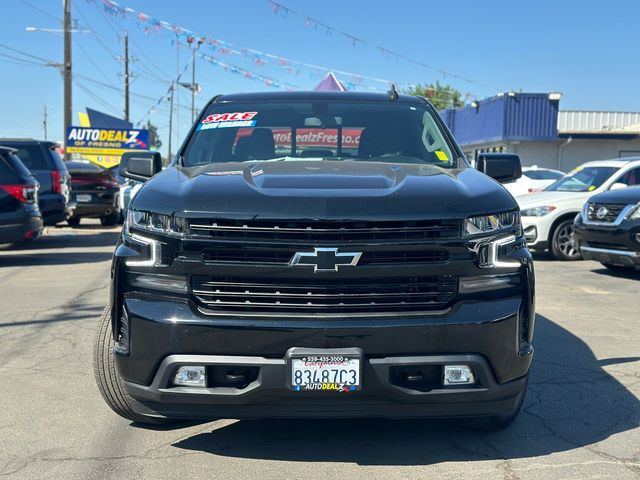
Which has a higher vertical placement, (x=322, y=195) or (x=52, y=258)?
(x=322, y=195)

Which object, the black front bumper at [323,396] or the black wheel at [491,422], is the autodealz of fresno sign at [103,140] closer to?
the black wheel at [491,422]

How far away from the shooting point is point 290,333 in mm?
3252

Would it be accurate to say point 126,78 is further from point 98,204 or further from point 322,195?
point 322,195

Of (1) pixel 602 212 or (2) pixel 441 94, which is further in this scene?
(2) pixel 441 94

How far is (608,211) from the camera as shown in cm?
999

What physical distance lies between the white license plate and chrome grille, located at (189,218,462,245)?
0.50m

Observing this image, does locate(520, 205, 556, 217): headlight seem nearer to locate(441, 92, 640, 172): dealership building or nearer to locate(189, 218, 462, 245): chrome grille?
locate(189, 218, 462, 245): chrome grille

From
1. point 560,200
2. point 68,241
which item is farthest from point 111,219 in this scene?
point 560,200

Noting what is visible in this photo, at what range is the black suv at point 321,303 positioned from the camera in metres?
3.26

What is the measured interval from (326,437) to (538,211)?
8.97m

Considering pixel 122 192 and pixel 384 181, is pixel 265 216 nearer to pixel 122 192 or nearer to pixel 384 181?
pixel 384 181

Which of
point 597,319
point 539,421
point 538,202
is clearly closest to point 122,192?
point 538,202

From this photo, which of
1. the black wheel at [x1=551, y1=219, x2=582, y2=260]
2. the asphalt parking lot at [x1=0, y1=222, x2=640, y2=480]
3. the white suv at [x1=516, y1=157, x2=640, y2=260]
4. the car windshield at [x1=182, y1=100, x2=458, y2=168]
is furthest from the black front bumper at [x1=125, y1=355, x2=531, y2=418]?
the black wheel at [x1=551, y1=219, x2=582, y2=260]

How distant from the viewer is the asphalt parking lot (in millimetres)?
3605
